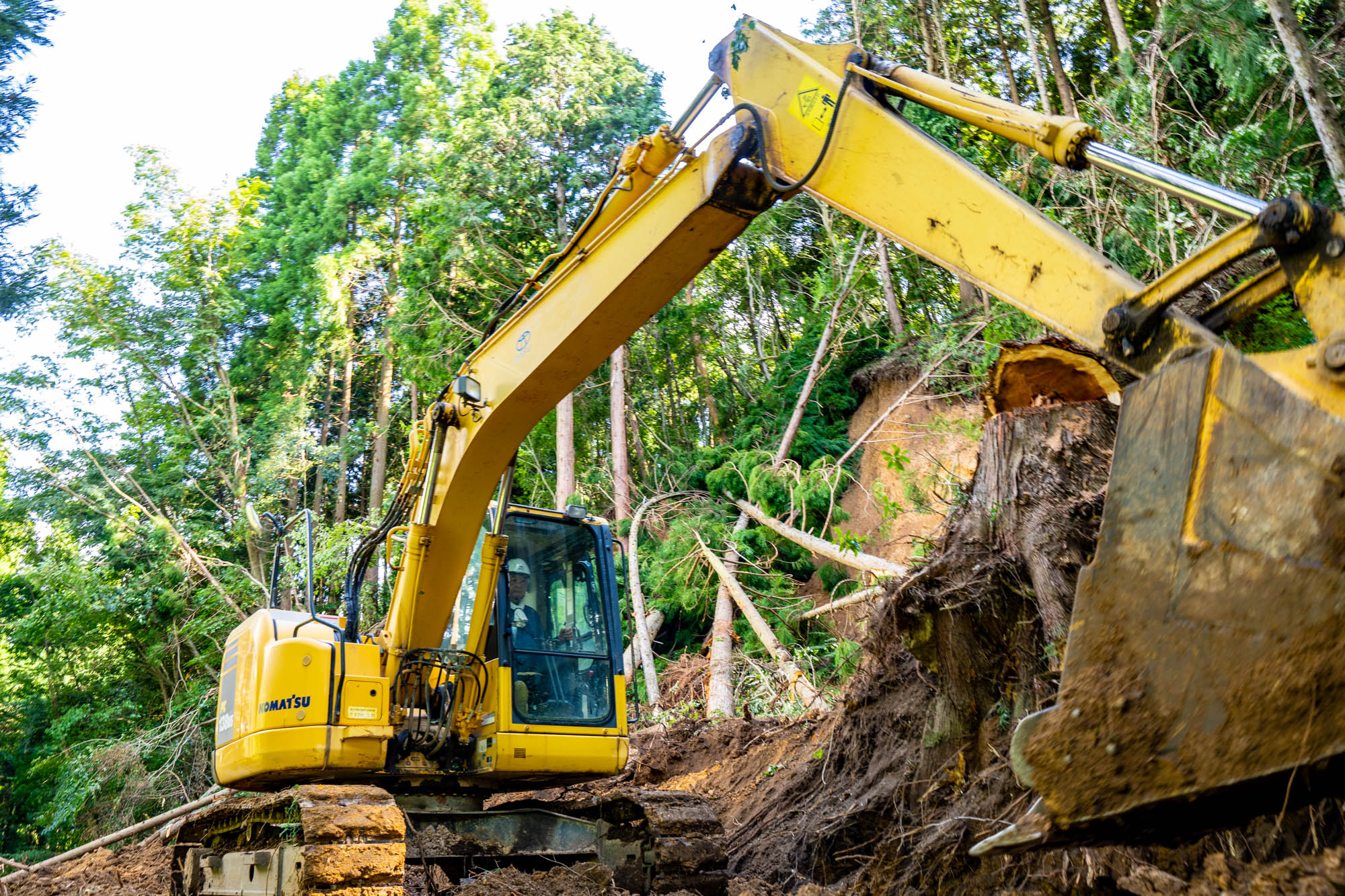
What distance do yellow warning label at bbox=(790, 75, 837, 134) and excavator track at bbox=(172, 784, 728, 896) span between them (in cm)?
357

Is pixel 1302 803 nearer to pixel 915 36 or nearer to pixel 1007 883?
pixel 1007 883

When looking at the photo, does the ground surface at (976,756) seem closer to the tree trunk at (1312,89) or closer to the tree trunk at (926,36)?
the tree trunk at (1312,89)

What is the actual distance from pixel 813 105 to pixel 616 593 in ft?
11.2

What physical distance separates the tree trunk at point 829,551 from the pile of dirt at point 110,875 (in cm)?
617

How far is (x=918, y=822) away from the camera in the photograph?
3990 mm

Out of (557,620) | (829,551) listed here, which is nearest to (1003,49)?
(829,551)

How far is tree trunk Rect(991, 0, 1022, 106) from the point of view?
16.8m

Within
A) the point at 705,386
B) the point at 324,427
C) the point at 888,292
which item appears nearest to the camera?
the point at 888,292

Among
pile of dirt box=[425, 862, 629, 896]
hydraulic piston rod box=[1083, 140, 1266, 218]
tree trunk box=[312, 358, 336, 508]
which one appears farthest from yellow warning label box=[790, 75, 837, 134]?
tree trunk box=[312, 358, 336, 508]

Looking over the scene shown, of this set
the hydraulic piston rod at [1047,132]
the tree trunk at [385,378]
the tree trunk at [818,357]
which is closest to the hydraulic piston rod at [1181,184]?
the hydraulic piston rod at [1047,132]

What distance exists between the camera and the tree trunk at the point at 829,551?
24.2 feet

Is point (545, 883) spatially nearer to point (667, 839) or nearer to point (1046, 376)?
point (667, 839)

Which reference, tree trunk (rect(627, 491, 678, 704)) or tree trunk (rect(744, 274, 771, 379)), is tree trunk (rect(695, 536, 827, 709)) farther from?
tree trunk (rect(744, 274, 771, 379))

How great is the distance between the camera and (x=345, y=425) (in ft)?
75.3
